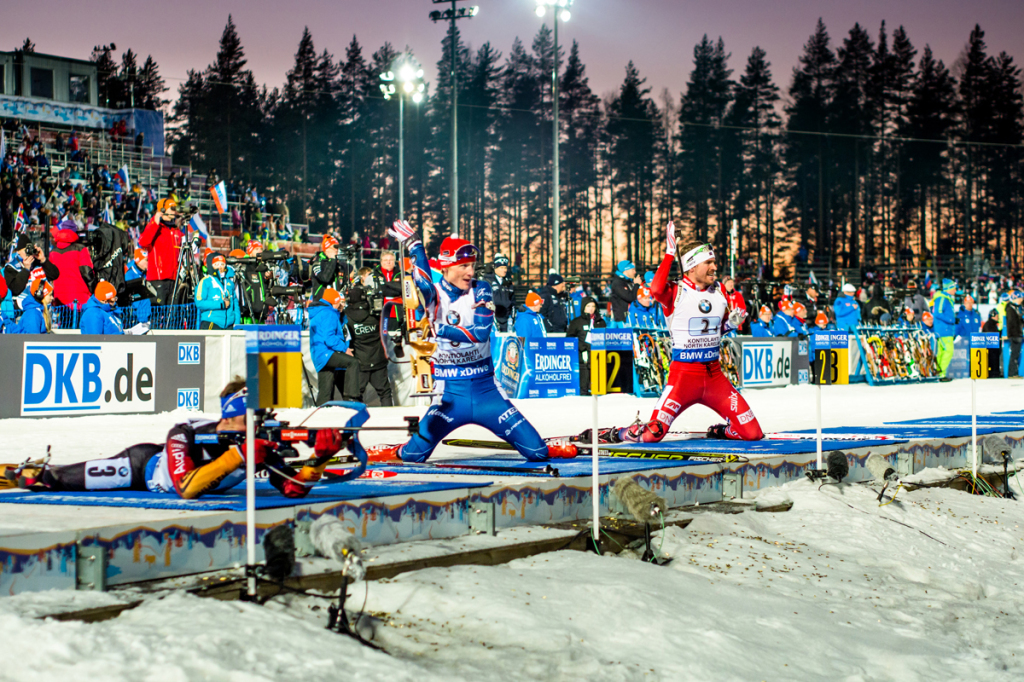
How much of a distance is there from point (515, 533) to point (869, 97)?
6098 centimetres

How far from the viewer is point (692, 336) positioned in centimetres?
899

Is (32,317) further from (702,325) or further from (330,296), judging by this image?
(702,325)

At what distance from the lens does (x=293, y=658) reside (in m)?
3.83

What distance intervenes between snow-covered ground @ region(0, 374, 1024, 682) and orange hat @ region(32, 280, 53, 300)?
7808 millimetres

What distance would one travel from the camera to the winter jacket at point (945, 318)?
23859 mm

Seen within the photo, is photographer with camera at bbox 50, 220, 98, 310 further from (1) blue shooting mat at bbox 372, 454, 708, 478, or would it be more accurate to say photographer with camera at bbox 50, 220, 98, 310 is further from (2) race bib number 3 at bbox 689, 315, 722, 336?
(2) race bib number 3 at bbox 689, 315, 722, 336

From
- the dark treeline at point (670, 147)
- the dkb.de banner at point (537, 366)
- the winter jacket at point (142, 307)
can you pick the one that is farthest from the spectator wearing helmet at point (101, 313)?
the dark treeline at point (670, 147)

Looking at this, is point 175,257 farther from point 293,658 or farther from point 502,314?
point 293,658

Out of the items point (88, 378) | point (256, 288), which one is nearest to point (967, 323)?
point (256, 288)

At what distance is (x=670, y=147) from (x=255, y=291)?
183 ft

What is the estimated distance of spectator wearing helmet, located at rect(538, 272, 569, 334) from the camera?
19.2 metres

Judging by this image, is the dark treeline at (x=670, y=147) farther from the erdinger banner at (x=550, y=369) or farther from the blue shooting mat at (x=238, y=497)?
the blue shooting mat at (x=238, y=497)

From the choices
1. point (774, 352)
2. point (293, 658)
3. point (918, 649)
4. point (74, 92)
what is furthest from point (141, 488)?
point (74, 92)

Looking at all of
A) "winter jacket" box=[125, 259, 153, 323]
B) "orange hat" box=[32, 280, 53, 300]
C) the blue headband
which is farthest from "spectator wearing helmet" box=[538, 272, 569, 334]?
the blue headband
